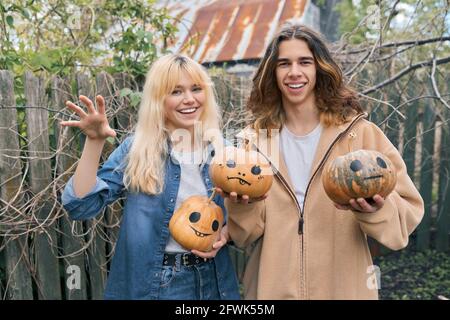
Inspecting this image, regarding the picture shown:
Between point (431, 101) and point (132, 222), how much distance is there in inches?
153

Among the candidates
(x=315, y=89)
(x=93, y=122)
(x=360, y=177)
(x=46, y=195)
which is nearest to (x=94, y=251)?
(x=46, y=195)

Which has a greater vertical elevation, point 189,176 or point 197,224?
point 189,176

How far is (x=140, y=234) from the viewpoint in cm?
205

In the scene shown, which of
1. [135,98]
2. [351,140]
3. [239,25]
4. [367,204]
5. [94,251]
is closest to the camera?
[367,204]

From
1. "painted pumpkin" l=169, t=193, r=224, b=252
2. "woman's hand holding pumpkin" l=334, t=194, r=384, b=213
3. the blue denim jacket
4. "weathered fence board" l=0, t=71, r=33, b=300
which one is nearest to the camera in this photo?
"woman's hand holding pumpkin" l=334, t=194, r=384, b=213

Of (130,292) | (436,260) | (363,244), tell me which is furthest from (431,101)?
(130,292)

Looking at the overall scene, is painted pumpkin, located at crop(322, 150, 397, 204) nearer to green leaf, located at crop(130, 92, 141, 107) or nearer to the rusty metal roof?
green leaf, located at crop(130, 92, 141, 107)

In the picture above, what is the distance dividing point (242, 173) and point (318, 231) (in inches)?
→ 17.5

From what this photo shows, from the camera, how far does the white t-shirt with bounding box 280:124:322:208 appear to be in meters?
2.01

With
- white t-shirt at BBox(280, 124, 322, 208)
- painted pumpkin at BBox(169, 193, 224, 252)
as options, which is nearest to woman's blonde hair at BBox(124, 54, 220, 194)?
painted pumpkin at BBox(169, 193, 224, 252)

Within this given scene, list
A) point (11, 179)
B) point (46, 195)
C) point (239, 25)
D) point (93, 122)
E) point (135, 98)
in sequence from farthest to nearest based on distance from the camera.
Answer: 1. point (239, 25)
2. point (135, 98)
3. point (46, 195)
4. point (11, 179)
5. point (93, 122)

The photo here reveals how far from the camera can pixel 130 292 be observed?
6.79 ft

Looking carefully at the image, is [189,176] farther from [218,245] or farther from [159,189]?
[218,245]
